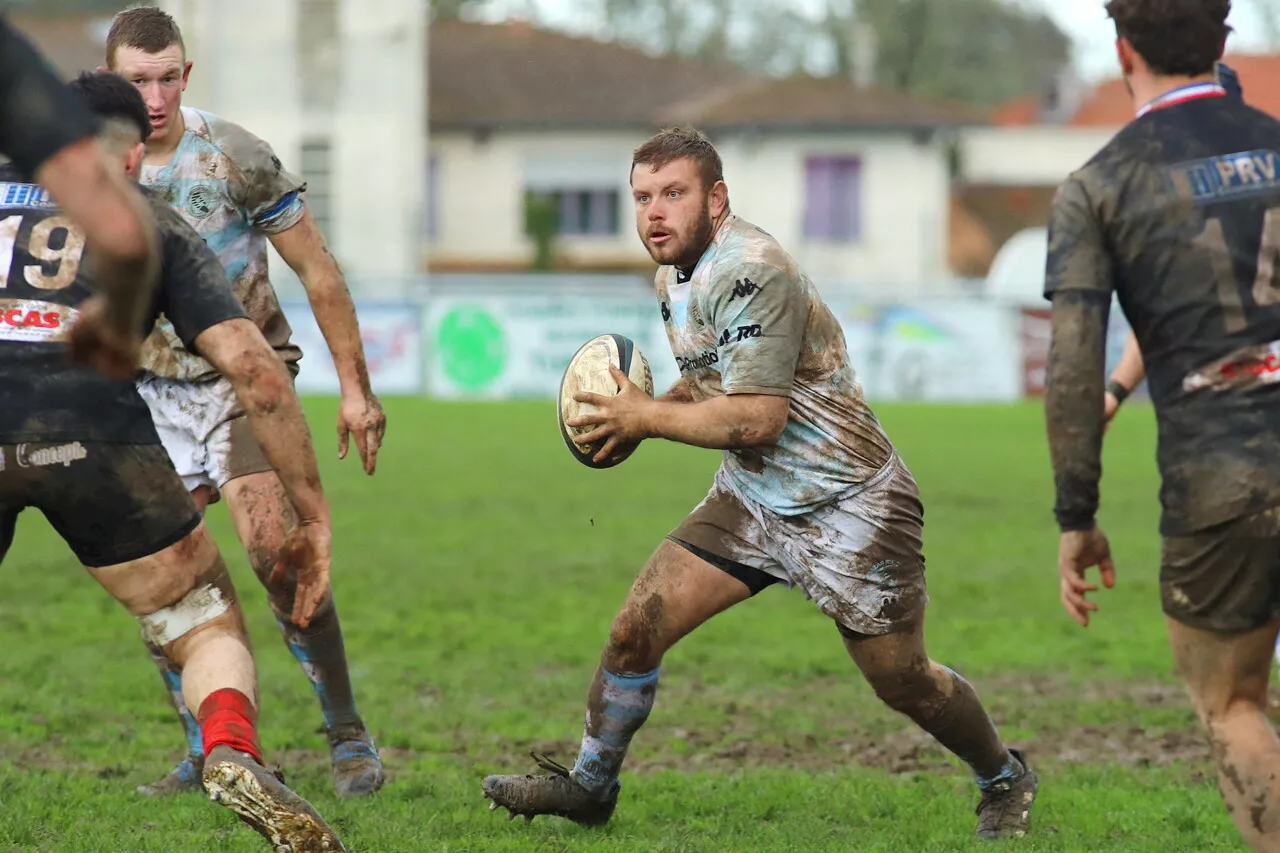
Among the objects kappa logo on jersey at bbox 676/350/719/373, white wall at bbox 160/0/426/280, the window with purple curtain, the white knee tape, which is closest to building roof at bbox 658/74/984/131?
the window with purple curtain

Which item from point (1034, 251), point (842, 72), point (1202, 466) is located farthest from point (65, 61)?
point (1202, 466)

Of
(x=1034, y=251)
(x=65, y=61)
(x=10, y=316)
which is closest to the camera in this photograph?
(x=10, y=316)

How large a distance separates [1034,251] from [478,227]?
1572cm

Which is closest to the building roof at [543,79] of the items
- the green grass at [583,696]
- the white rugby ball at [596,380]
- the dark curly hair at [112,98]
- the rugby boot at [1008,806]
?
the green grass at [583,696]

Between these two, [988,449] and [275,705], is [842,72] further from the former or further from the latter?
[275,705]

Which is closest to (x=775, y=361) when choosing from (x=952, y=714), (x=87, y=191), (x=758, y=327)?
(x=758, y=327)

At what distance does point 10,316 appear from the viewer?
470 cm

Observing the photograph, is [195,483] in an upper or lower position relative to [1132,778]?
upper

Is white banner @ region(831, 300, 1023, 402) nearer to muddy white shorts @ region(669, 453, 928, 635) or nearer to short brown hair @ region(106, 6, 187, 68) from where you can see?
short brown hair @ region(106, 6, 187, 68)

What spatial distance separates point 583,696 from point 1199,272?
5027 millimetres

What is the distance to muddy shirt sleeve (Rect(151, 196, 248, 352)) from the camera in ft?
15.3

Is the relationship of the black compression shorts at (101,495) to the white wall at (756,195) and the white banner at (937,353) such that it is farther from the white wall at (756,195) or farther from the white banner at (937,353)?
the white wall at (756,195)

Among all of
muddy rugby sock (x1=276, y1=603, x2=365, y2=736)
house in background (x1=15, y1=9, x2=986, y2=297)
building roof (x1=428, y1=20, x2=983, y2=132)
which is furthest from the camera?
building roof (x1=428, y1=20, x2=983, y2=132)

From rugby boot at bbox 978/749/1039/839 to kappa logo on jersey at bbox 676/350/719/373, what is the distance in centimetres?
170
